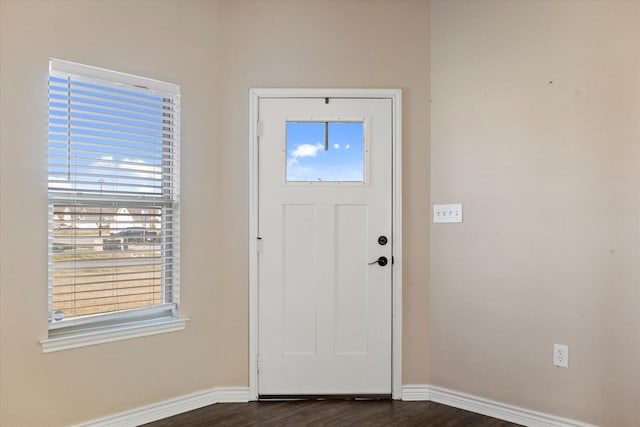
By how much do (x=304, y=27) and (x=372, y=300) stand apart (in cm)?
192

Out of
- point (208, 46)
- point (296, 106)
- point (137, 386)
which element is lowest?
point (137, 386)

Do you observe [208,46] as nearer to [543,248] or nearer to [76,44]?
[76,44]

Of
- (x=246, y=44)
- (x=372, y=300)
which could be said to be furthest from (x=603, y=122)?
(x=246, y=44)

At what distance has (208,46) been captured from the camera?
3.37 meters

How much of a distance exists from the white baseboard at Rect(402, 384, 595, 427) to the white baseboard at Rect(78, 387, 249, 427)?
116cm

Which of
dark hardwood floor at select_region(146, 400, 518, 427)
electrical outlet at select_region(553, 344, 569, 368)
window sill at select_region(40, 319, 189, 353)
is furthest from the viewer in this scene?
dark hardwood floor at select_region(146, 400, 518, 427)

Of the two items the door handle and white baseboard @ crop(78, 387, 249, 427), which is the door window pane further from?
white baseboard @ crop(78, 387, 249, 427)

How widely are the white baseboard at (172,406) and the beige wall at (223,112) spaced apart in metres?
0.04

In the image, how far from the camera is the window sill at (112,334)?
2.67 meters

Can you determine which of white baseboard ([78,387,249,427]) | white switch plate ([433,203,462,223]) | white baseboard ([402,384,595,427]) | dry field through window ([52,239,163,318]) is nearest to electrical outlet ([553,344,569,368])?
white baseboard ([402,384,595,427])

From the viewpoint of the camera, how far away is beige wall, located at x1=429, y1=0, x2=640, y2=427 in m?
2.70

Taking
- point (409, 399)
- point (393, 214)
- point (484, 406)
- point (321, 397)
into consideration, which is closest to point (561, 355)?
point (484, 406)

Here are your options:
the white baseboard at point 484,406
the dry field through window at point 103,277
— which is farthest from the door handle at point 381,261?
the dry field through window at point 103,277

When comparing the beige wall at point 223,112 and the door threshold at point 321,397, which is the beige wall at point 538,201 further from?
the door threshold at point 321,397
